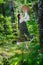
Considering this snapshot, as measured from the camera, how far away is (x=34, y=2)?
4.33 metres

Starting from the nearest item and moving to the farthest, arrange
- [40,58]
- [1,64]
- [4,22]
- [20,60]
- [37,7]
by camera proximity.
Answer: [40,58]
[20,60]
[37,7]
[1,64]
[4,22]

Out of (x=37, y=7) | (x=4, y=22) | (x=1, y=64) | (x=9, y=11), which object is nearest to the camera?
(x=37, y=7)

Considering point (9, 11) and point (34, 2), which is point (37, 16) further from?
point (9, 11)

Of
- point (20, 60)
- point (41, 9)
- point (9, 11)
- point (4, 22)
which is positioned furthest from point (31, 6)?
point (9, 11)

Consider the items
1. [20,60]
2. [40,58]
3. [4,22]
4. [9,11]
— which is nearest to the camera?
[40,58]

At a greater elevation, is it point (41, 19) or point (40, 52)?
point (41, 19)

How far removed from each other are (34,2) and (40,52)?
960mm

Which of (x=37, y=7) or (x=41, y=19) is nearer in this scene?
(x=41, y=19)

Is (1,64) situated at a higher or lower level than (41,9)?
lower

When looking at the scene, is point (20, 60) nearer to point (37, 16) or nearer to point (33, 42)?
point (33, 42)

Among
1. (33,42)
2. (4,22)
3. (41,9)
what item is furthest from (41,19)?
(4,22)

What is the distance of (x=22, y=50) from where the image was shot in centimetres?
420

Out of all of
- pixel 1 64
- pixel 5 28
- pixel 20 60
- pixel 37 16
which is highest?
pixel 37 16

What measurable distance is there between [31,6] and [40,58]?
1.10 m
